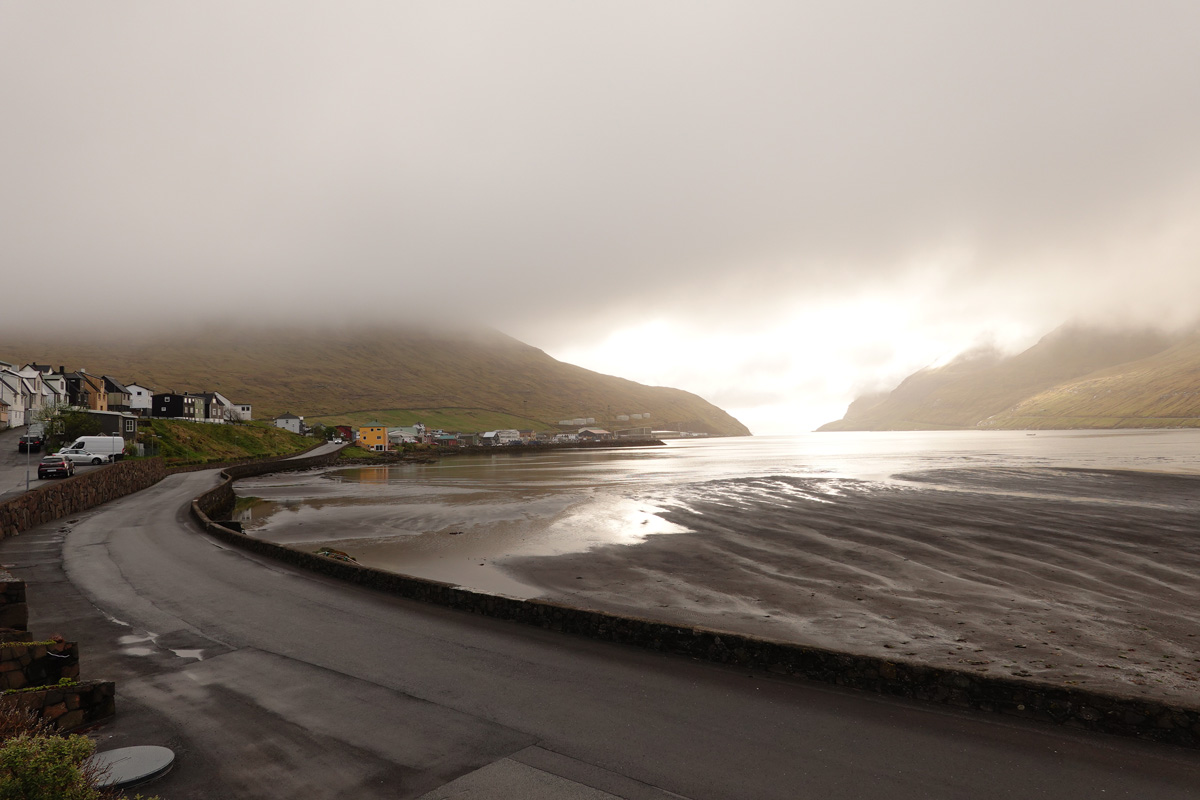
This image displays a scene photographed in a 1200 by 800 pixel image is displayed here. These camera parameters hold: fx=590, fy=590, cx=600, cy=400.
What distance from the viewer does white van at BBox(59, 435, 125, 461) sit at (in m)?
60.1

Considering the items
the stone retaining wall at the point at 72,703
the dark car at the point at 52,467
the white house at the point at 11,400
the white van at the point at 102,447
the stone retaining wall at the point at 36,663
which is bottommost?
the stone retaining wall at the point at 72,703

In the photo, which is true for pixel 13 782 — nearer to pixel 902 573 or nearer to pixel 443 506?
pixel 902 573

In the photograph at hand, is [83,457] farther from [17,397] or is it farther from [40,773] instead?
[40,773]

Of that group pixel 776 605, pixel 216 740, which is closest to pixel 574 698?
pixel 216 740

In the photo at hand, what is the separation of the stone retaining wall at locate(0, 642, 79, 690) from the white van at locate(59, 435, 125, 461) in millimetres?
64800

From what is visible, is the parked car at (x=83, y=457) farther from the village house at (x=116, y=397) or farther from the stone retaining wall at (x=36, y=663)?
the village house at (x=116, y=397)

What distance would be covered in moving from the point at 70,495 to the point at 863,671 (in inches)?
1677

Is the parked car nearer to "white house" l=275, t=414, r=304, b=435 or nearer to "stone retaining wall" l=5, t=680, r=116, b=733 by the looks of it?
"stone retaining wall" l=5, t=680, r=116, b=733

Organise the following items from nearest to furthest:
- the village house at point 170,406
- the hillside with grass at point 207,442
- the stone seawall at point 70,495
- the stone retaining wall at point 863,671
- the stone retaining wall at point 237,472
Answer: the stone retaining wall at point 863,671
the stone seawall at point 70,495
the stone retaining wall at point 237,472
the hillside with grass at point 207,442
the village house at point 170,406

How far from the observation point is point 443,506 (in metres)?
46.1

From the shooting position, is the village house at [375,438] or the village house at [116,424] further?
the village house at [375,438]

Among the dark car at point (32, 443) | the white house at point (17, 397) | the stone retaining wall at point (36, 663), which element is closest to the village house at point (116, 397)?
the white house at point (17, 397)

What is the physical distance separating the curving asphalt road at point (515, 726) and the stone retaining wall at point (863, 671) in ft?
0.97

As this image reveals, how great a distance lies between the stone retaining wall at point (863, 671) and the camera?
8594mm
